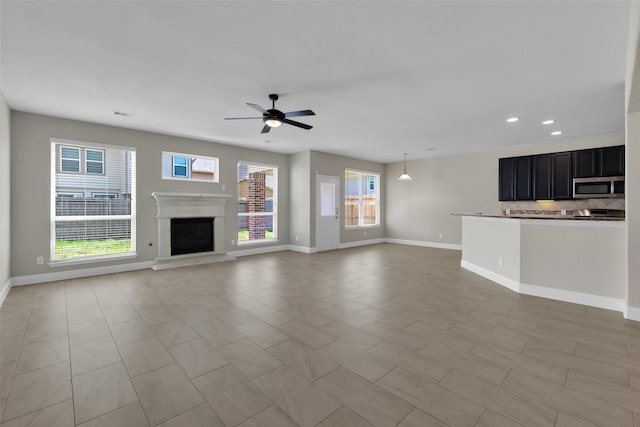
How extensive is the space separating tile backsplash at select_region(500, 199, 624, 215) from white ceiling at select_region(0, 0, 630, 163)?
168cm

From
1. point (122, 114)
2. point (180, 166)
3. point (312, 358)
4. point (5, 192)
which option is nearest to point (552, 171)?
point (312, 358)

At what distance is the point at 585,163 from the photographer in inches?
236

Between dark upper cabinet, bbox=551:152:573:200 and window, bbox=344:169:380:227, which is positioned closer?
dark upper cabinet, bbox=551:152:573:200

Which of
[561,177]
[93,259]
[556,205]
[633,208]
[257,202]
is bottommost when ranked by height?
[93,259]

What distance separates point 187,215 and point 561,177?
834cm

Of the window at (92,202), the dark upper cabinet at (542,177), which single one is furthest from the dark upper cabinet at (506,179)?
the window at (92,202)

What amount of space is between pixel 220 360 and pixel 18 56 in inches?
144

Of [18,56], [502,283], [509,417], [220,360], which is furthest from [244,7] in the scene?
[502,283]

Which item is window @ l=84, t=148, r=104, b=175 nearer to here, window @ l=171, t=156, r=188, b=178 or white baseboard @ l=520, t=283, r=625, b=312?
window @ l=171, t=156, r=188, b=178

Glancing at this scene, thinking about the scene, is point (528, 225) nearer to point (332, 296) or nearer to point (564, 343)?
point (564, 343)

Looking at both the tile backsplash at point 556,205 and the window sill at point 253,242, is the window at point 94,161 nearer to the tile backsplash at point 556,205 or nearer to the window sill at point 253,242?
the window sill at point 253,242

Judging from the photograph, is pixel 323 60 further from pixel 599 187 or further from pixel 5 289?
pixel 599 187

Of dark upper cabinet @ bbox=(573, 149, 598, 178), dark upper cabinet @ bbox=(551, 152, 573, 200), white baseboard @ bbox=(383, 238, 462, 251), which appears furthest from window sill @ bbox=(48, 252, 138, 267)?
dark upper cabinet @ bbox=(573, 149, 598, 178)

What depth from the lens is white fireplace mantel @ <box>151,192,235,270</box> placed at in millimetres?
5824
